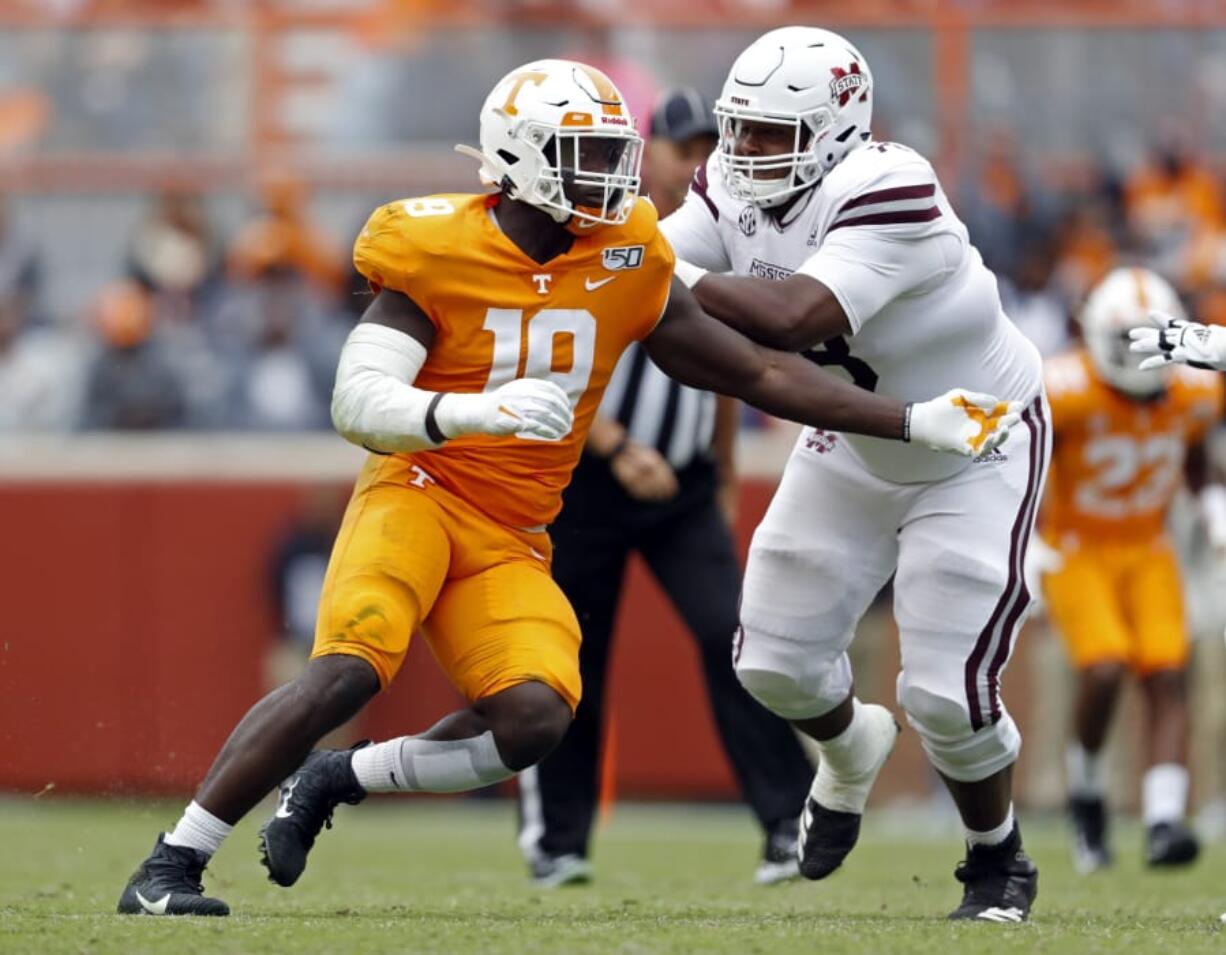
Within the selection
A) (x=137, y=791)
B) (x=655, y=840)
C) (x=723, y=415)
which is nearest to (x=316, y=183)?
(x=655, y=840)

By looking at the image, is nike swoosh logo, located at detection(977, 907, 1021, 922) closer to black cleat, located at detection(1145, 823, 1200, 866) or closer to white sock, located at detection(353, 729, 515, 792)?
white sock, located at detection(353, 729, 515, 792)

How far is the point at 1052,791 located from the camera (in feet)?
33.1

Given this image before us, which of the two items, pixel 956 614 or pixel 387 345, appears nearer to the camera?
pixel 387 345

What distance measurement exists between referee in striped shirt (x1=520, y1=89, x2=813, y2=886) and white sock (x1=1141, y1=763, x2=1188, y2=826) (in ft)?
4.97

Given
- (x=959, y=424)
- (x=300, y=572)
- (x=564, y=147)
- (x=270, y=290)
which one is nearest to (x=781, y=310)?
(x=959, y=424)

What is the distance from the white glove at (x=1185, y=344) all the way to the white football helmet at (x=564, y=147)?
1.16 meters

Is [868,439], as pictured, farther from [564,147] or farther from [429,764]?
[429,764]

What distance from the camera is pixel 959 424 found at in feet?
15.9

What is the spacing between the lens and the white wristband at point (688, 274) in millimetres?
5078

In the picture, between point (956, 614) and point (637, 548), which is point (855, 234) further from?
point (637, 548)

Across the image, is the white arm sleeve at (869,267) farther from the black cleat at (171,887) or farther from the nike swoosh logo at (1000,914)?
the black cleat at (171,887)

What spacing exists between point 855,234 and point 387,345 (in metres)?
1.03

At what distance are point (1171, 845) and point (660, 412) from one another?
7.23 feet

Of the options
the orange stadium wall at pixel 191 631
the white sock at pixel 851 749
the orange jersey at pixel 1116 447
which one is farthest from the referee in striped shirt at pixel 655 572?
the orange stadium wall at pixel 191 631
